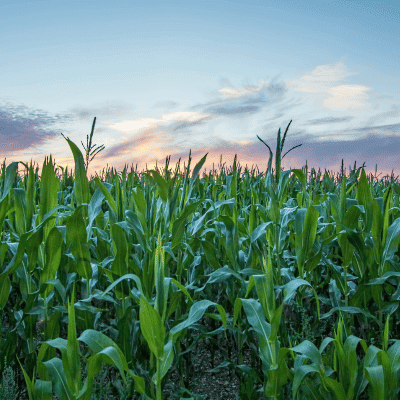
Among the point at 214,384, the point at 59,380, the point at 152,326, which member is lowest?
the point at 214,384

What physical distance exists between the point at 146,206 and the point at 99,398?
3.52 ft

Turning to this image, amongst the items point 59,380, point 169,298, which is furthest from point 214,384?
point 59,380

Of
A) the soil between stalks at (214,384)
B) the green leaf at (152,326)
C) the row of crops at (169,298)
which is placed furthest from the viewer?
the soil between stalks at (214,384)

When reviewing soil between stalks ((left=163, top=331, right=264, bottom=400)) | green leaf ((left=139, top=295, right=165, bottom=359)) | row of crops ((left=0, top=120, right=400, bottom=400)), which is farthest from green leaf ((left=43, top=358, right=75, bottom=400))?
soil between stalks ((left=163, top=331, right=264, bottom=400))

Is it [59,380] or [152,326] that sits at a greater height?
[152,326]

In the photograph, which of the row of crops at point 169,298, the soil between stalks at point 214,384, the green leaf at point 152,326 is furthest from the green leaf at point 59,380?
the soil between stalks at point 214,384

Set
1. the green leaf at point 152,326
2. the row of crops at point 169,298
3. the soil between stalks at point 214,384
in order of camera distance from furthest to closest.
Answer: the soil between stalks at point 214,384 → the row of crops at point 169,298 → the green leaf at point 152,326

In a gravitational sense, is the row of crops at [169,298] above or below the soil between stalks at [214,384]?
above

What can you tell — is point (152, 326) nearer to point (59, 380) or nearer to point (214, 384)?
point (59, 380)

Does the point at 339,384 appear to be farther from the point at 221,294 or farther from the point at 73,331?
the point at 221,294

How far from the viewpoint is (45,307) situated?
2092 millimetres

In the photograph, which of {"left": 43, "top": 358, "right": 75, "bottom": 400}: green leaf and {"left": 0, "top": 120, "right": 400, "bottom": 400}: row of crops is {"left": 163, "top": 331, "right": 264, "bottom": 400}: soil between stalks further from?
{"left": 43, "top": 358, "right": 75, "bottom": 400}: green leaf

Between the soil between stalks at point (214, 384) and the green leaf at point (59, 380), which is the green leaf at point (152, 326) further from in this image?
the soil between stalks at point (214, 384)

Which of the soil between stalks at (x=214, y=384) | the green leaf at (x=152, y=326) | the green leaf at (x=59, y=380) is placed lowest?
the soil between stalks at (x=214, y=384)
